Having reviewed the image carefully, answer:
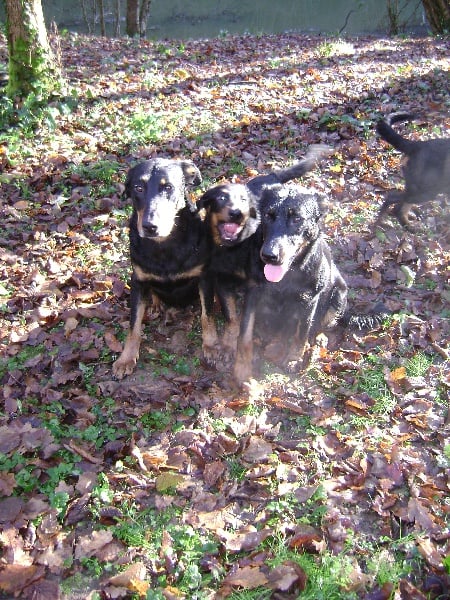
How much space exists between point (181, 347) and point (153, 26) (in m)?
31.5

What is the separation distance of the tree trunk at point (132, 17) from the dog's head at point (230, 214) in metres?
17.2

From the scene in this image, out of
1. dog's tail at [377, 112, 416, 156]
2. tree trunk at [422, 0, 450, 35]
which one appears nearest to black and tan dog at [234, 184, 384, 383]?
dog's tail at [377, 112, 416, 156]

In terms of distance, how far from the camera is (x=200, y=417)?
3.85 meters

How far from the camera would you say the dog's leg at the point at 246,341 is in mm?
4188

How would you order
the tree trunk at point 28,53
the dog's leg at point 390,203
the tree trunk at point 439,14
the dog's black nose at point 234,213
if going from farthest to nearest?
the tree trunk at point 439,14
the tree trunk at point 28,53
the dog's leg at point 390,203
the dog's black nose at point 234,213

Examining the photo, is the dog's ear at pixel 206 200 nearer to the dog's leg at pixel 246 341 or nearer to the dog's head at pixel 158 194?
the dog's head at pixel 158 194

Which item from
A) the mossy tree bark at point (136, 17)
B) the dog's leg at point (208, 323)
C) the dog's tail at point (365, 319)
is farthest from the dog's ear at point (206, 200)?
the mossy tree bark at point (136, 17)

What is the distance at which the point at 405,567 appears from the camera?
2812 millimetres

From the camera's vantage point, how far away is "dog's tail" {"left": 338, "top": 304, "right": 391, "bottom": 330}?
15.3 feet

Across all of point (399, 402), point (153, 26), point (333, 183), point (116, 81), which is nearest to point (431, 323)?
point (399, 402)

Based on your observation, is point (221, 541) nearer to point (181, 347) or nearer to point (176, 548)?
point (176, 548)

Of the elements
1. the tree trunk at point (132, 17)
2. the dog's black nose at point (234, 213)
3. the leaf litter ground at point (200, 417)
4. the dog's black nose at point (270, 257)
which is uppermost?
the tree trunk at point (132, 17)

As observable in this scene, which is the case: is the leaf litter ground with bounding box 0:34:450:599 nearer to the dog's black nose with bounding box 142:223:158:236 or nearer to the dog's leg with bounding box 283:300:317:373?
the dog's leg with bounding box 283:300:317:373

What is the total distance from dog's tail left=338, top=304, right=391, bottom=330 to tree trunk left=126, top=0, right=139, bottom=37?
58.1 ft
